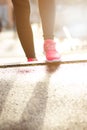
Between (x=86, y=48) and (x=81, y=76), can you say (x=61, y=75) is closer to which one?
(x=81, y=76)

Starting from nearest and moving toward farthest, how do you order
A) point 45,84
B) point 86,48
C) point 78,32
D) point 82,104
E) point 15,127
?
point 15,127
point 82,104
point 45,84
point 86,48
point 78,32

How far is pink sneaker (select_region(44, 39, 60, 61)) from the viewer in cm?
148

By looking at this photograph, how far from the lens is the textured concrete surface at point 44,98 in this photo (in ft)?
3.16

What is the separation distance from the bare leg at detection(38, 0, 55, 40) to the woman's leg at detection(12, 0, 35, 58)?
0.25 ft

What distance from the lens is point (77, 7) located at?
5.05m

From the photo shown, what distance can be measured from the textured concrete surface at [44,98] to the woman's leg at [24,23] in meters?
0.17

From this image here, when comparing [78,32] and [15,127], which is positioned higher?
[15,127]

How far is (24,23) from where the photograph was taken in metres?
1.52

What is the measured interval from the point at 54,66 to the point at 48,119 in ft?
1.56

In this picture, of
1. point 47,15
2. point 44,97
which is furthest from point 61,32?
point 44,97

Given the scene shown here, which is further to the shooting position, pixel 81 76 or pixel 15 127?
pixel 81 76

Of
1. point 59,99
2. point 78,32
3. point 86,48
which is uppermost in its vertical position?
point 59,99

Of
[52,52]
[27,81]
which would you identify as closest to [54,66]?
[52,52]

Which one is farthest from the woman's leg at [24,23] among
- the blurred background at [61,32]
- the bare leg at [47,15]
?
the blurred background at [61,32]
